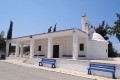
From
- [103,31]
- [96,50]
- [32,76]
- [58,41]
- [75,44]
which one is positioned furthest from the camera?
[103,31]

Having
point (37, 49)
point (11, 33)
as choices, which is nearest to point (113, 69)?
point (37, 49)

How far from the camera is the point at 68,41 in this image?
26.1 m

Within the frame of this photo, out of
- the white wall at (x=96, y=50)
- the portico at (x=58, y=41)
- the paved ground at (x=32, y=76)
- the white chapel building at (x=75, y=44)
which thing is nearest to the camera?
the paved ground at (x=32, y=76)

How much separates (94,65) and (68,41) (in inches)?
488

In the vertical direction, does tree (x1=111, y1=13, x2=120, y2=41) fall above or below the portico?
above

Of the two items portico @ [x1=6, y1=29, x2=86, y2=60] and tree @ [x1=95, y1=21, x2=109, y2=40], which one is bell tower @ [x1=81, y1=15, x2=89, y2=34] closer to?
portico @ [x1=6, y1=29, x2=86, y2=60]

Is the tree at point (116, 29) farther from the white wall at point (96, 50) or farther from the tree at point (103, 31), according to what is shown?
the tree at point (103, 31)

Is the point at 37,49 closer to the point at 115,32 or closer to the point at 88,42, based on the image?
the point at 88,42

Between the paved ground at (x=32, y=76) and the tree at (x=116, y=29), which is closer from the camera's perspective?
the paved ground at (x=32, y=76)

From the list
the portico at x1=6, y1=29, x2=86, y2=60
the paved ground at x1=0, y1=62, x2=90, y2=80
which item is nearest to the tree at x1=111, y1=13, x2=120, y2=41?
the portico at x1=6, y1=29, x2=86, y2=60

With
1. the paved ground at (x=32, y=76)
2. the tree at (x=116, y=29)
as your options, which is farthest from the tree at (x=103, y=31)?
the paved ground at (x=32, y=76)

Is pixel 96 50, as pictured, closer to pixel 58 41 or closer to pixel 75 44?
pixel 75 44

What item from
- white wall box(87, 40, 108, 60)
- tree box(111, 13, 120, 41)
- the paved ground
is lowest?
the paved ground

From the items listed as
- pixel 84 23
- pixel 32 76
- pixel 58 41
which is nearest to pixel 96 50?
pixel 84 23
